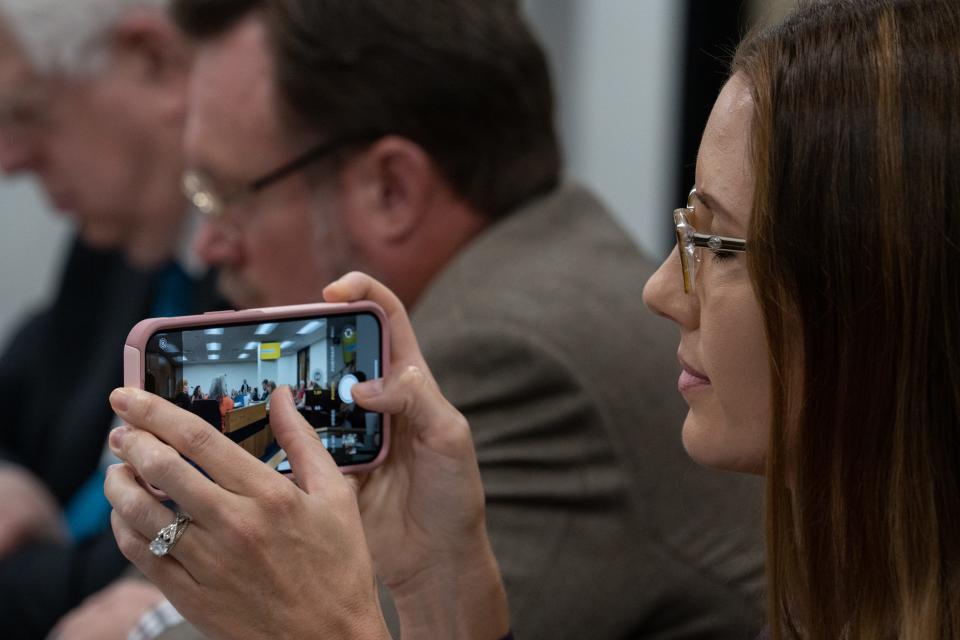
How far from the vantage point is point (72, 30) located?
7.75 feet

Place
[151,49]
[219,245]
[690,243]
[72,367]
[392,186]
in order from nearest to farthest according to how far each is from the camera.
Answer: [690,243] → [392,186] → [219,245] → [151,49] → [72,367]

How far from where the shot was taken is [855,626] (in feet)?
2.85

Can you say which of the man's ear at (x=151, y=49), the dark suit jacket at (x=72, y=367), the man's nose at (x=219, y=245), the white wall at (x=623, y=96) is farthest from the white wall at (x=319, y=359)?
the white wall at (x=623, y=96)

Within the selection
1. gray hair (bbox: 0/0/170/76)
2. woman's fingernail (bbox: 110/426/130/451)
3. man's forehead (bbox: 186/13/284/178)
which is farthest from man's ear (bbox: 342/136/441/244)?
gray hair (bbox: 0/0/170/76)

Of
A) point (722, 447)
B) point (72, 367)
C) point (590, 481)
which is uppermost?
point (722, 447)

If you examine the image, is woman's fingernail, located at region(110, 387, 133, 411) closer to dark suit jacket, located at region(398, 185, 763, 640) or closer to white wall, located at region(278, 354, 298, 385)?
white wall, located at region(278, 354, 298, 385)

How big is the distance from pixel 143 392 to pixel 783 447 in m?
0.44

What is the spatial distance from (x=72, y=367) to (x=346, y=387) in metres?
1.67

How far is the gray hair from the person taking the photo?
2.36 metres

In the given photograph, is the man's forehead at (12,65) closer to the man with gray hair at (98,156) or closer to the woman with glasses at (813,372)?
the man with gray hair at (98,156)

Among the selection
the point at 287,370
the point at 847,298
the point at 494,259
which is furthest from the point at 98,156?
the point at 847,298

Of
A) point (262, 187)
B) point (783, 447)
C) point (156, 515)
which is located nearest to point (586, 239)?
point (262, 187)

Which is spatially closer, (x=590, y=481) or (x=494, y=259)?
(x=590, y=481)

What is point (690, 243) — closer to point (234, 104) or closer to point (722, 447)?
point (722, 447)
